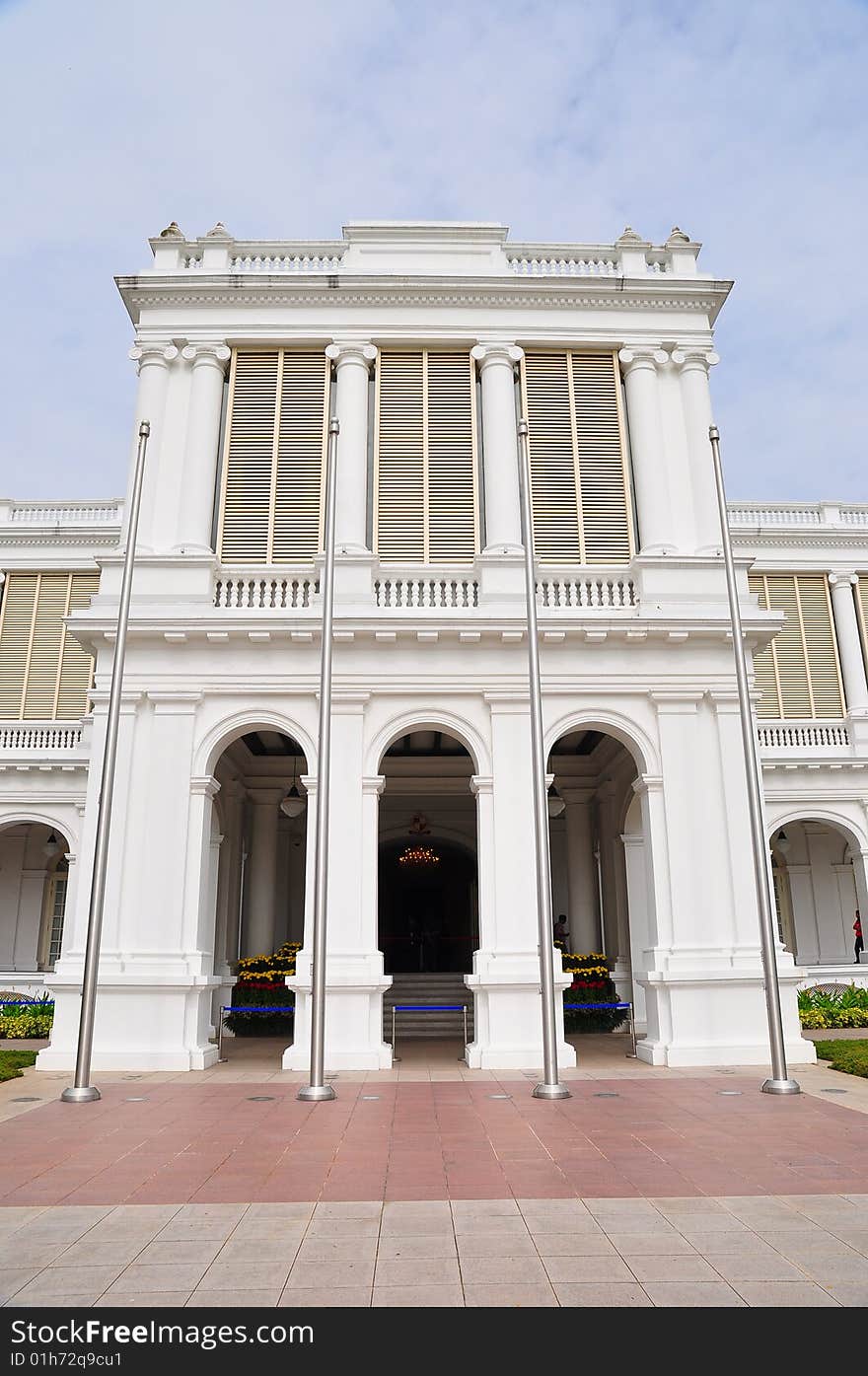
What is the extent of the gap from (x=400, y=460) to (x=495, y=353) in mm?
2615

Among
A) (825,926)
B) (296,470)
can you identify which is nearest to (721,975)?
(296,470)

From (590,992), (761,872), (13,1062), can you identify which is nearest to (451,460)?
(761,872)

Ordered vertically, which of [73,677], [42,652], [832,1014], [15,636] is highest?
[15,636]

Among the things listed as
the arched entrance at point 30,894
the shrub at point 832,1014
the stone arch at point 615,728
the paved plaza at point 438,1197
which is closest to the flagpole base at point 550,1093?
the paved plaza at point 438,1197

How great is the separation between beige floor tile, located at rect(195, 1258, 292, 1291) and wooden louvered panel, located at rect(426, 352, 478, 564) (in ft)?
41.4

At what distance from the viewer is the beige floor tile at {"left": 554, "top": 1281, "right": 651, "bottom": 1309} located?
176 inches

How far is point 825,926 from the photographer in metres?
27.3

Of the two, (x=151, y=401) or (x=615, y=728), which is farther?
(x=151, y=401)

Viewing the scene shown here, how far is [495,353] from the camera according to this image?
17.4 meters

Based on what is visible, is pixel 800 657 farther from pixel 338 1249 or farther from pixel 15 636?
pixel 338 1249

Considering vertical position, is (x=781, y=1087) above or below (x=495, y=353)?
below

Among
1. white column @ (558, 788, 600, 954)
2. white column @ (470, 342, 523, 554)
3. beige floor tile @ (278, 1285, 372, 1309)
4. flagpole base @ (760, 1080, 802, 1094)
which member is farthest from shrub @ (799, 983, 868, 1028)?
beige floor tile @ (278, 1285, 372, 1309)

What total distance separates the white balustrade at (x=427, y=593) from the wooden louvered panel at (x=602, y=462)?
2.37 metres

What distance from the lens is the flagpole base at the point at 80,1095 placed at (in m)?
10.8
